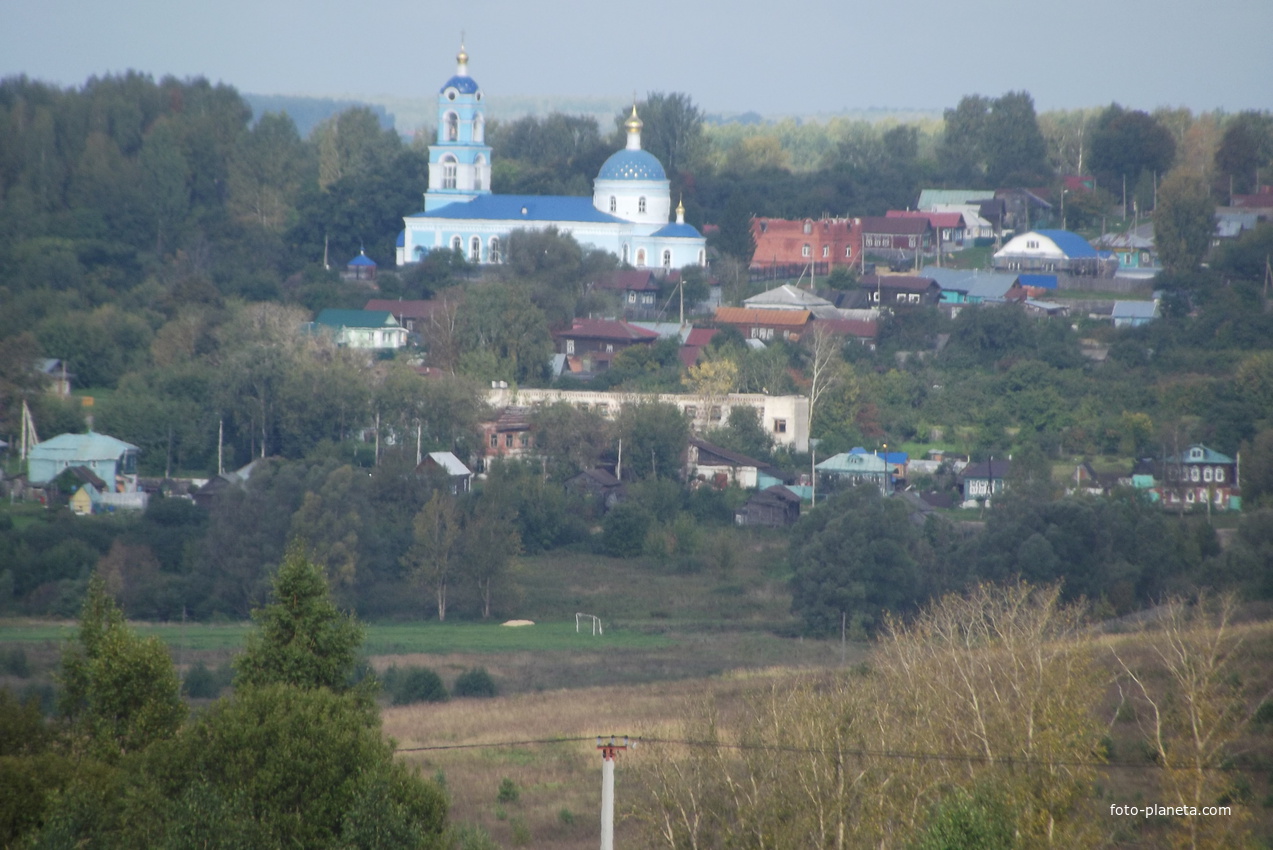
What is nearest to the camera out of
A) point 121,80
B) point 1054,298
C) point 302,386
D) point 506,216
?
point 302,386

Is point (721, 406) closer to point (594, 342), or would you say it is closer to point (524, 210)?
point (594, 342)

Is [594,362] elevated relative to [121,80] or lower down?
lower down

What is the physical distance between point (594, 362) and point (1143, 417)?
13.3 metres

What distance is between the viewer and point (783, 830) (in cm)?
1159

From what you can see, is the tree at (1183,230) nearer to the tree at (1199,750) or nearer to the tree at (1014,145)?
the tree at (1014,145)

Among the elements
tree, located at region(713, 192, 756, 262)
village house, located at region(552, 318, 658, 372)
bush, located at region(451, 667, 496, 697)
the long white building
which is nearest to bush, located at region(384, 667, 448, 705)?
bush, located at region(451, 667, 496, 697)

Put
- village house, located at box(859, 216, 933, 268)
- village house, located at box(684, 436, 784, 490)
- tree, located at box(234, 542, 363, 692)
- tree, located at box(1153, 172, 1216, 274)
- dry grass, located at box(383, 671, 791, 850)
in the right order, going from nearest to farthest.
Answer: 1. tree, located at box(234, 542, 363, 692)
2. dry grass, located at box(383, 671, 791, 850)
3. village house, located at box(684, 436, 784, 490)
4. tree, located at box(1153, 172, 1216, 274)
5. village house, located at box(859, 216, 933, 268)

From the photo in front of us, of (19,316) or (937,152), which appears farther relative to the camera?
(937,152)

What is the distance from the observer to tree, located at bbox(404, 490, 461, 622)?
28.5 metres

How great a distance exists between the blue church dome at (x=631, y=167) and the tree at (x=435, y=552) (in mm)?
23900

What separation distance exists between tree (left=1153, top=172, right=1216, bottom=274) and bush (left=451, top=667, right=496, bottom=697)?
1165 inches

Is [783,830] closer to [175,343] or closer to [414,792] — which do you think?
[414,792]

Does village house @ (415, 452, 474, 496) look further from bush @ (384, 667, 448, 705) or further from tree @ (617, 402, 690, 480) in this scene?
bush @ (384, 667, 448, 705)

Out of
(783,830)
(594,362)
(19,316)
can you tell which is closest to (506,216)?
(594,362)
